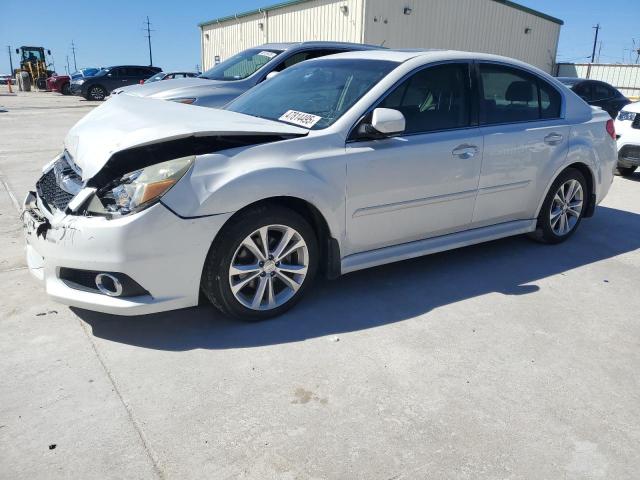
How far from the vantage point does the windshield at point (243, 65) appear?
8.38 meters

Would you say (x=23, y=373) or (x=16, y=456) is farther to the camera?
(x=23, y=373)

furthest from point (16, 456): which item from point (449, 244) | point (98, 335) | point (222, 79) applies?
point (222, 79)

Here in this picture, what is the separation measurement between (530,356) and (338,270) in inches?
49.5

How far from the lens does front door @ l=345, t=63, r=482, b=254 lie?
3473 millimetres

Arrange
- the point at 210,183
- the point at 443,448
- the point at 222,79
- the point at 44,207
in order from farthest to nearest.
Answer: the point at 222,79, the point at 44,207, the point at 210,183, the point at 443,448

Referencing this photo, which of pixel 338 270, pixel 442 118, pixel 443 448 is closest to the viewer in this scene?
pixel 443 448

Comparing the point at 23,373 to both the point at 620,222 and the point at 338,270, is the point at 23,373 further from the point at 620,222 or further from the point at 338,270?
the point at 620,222

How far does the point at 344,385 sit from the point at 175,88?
246 inches

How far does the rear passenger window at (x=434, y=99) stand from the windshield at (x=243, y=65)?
4.90m

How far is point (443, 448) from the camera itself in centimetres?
229

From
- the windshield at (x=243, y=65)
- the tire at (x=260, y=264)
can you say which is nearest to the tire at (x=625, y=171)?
the windshield at (x=243, y=65)

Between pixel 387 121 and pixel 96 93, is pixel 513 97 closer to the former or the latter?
pixel 387 121

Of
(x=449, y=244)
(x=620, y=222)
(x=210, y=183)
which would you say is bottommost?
(x=620, y=222)

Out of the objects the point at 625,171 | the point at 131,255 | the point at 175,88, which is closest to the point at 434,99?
the point at 131,255
